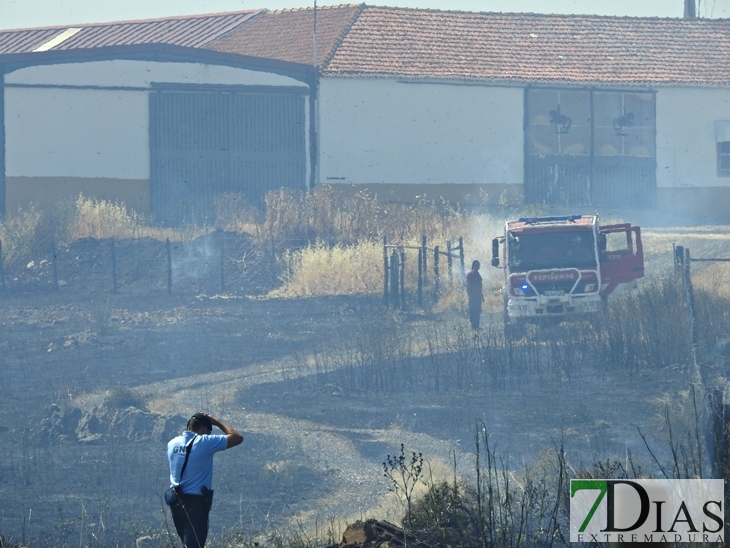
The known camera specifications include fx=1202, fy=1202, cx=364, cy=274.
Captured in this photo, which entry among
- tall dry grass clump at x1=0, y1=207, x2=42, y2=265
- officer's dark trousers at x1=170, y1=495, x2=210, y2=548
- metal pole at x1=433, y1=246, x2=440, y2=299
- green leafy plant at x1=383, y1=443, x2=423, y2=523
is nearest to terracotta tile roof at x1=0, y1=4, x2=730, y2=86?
tall dry grass clump at x1=0, y1=207, x2=42, y2=265

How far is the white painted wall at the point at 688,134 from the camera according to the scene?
36156mm

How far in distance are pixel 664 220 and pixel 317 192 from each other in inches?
427

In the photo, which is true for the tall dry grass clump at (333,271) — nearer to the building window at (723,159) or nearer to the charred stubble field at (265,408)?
the charred stubble field at (265,408)

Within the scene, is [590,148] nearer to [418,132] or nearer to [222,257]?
[418,132]

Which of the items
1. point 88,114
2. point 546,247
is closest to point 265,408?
point 546,247

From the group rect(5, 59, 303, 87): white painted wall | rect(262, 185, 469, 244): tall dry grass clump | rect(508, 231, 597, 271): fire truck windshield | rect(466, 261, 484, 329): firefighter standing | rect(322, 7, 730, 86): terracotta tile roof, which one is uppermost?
rect(322, 7, 730, 86): terracotta tile roof

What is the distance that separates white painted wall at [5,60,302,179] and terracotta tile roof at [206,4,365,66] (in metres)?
3.77

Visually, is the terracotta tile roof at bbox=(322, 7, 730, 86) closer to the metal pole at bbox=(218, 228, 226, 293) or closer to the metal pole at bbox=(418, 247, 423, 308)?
the metal pole at bbox=(218, 228, 226, 293)

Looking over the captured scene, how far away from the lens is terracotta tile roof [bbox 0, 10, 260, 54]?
1535 inches

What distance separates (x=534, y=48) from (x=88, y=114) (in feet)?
45.3

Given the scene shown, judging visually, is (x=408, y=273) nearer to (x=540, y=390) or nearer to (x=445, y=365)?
(x=445, y=365)

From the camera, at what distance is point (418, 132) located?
34406 millimetres

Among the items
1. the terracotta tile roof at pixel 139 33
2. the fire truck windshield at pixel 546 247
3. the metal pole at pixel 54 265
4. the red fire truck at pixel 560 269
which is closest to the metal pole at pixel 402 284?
the red fire truck at pixel 560 269

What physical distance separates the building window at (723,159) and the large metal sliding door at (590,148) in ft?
6.71
